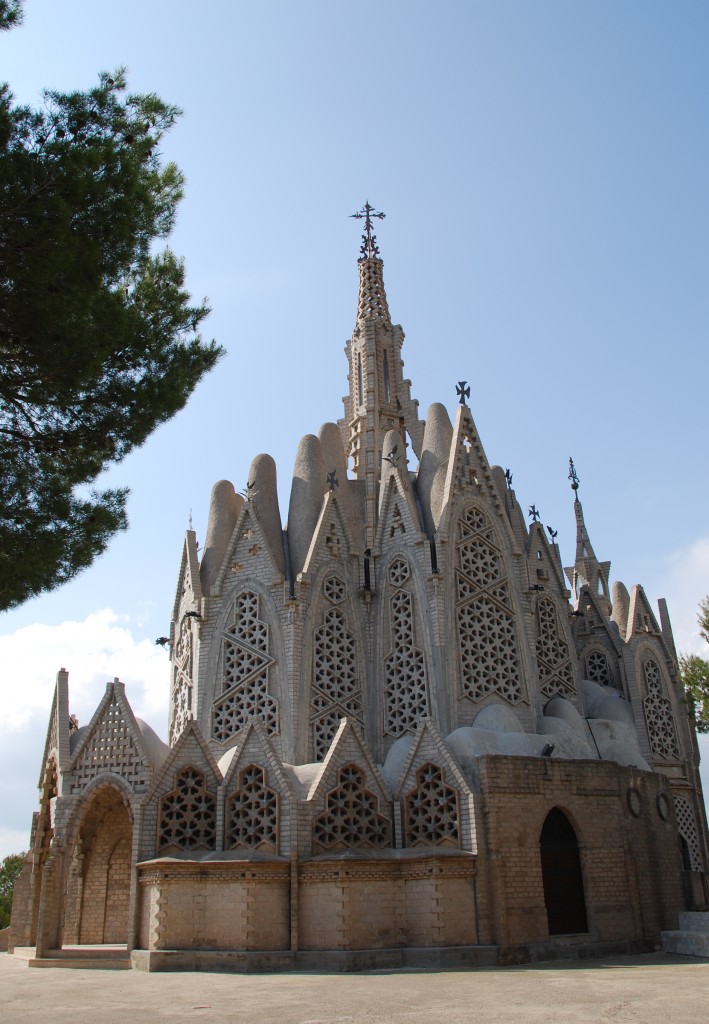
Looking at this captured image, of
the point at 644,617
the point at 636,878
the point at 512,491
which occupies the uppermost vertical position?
the point at 512,491

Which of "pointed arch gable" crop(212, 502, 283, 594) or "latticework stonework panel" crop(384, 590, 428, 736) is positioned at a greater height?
"pointed arch gable" crop(212, 502, 283, 594)

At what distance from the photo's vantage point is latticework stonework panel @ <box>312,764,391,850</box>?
54.7 feet

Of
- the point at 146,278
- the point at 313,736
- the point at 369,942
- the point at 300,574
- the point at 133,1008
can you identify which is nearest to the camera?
the point at 133,1008

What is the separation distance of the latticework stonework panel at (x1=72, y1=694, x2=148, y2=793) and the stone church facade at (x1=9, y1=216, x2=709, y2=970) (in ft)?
0.13

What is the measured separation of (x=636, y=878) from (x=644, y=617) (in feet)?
28.7

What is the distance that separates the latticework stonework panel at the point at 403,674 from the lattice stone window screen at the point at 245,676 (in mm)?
2623

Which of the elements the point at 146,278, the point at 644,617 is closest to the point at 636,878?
the point at 644,617

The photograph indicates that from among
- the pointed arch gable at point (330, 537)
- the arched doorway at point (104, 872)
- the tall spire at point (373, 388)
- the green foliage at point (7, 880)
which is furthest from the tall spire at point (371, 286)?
the green foliage at point (7, 880)

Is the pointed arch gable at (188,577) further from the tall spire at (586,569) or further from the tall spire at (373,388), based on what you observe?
the tall spire at (586,569)

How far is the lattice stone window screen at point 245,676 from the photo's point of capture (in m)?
19.8

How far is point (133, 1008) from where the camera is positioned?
1042cm

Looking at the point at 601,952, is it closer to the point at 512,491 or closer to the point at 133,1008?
the point at 133,1008

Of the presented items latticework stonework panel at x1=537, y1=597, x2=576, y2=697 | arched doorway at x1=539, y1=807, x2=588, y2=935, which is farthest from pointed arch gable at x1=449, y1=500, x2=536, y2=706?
arched doorway at x1=539, y1=807, x2=588, y2=935

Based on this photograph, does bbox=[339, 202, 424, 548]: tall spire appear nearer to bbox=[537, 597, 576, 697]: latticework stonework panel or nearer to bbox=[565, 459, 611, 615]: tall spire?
bbox=[537, 597, 576, 697]: latticework stonework panel
